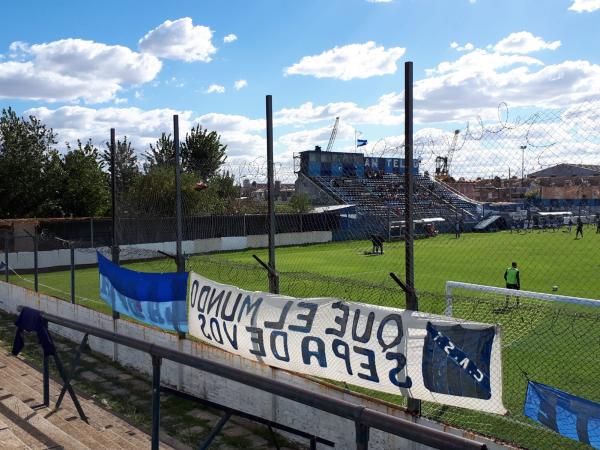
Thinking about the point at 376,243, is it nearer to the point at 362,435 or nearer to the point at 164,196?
the point at 164,196

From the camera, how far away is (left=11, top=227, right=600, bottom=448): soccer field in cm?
750

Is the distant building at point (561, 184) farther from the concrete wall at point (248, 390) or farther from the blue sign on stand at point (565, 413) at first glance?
the concrete wall at point (248, 390)

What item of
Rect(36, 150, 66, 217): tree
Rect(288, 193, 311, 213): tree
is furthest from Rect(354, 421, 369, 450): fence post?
Rect(36, 150, 66, 217): tree

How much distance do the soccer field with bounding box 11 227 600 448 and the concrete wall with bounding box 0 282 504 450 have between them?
110cm

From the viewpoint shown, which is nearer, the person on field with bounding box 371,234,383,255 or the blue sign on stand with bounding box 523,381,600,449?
the blue sign on stand with bounding box 523,381,600,449

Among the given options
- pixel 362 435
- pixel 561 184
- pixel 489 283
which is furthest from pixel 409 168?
pixel 489 283

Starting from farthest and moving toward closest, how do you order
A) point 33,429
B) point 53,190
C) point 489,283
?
point 53,190 < point 489,283 < point 33,429

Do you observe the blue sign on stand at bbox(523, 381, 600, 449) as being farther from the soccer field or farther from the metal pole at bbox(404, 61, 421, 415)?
the metal pole at bbox(404, 61, 421, 415)

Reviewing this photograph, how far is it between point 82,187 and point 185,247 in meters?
10.1

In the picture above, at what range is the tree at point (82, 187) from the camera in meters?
38.1

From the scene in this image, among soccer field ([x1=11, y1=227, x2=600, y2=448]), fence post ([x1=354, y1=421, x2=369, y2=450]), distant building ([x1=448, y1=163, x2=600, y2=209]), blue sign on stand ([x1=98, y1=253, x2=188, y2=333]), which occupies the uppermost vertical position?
distant building ([x1=448, y1=163, x2=600, y2=209])

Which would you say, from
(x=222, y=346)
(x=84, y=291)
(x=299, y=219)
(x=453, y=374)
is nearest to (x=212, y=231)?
(x=299, y=219)

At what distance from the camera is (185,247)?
32938 mm

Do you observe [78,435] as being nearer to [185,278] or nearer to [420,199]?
[185,278]
